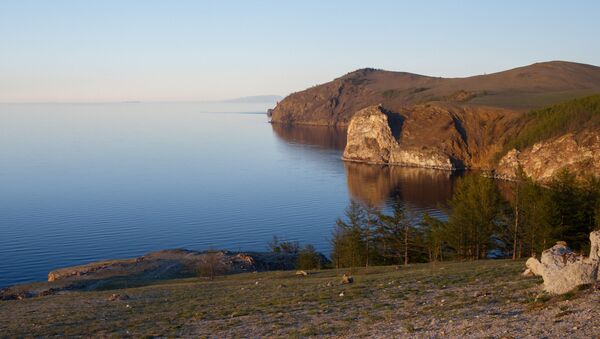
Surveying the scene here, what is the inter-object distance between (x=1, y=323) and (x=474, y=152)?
164582 mm

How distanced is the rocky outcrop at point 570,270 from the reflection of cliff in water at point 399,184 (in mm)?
83374

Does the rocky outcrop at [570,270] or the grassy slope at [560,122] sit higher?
the grassy slope at [560,122]

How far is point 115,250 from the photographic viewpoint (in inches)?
2923

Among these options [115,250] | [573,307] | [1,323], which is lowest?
[115,250]

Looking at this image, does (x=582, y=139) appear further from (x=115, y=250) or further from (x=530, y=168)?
(x=115, y=250)

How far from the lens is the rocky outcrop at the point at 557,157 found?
409 ft

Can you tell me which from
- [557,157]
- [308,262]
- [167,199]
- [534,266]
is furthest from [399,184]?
[534,266]

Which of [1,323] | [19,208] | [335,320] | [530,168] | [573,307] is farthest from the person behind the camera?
[530,168]

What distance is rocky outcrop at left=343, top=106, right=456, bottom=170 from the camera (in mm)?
175625

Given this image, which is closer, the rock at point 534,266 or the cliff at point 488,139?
the rock at point 534,266

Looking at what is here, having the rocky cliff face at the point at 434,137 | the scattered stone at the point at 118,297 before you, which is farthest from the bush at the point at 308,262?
the rocky cliff face at the point at 434,137

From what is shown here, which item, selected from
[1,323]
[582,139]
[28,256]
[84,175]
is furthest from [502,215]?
[84,175]

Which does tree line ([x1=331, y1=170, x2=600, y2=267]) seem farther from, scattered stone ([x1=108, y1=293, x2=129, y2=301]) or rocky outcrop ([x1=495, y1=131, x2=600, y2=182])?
rocky outcrop ([x1=495, y1=131, x2=600, y2=182])

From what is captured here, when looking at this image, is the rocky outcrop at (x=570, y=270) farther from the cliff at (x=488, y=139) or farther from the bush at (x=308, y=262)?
the cliff at (x=488, y=139)
